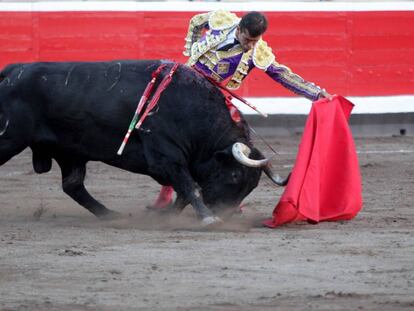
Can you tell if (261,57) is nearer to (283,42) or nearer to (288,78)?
(288,78)

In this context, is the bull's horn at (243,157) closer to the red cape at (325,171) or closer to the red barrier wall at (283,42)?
the red cape at (325,171)

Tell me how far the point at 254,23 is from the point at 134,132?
812 mm

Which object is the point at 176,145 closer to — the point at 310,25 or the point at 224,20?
the point at 224,20

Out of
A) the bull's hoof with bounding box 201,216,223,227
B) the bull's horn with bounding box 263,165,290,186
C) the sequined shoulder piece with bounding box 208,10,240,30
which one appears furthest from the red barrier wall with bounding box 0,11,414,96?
the bull's hoof with bounding box 201,216,223,227

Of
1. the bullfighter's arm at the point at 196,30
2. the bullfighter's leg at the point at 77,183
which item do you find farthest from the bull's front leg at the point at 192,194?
the bullfighter's arm at the point at 196,30

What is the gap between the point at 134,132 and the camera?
606 cm

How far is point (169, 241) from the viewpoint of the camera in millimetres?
5539

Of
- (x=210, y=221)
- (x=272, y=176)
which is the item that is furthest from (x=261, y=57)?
(x=210, y=221)

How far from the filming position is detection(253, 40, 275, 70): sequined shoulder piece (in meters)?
6.07

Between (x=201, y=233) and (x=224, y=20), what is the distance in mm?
1118

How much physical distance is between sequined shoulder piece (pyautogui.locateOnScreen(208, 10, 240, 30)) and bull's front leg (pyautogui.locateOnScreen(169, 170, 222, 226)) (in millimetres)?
758

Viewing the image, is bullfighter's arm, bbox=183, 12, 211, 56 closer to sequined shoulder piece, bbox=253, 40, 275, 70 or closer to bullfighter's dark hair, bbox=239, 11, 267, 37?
sequined shoulder piece, bbox=253, 40, 275, 70

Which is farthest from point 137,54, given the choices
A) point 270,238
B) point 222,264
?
point 222,264

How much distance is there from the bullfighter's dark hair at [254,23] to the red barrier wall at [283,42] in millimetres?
4181
